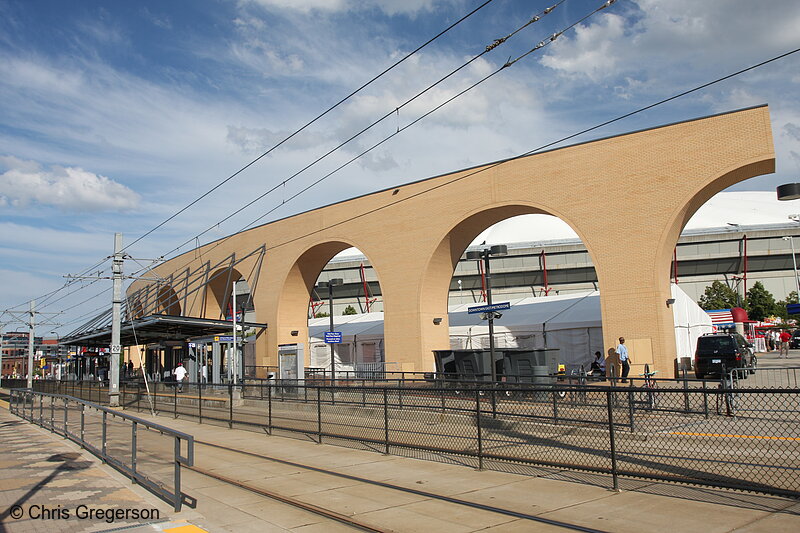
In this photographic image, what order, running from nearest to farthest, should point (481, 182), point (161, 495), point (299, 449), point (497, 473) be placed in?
point (161, 495)
point (497, 473)
point (299, 449)
point (481, 182)

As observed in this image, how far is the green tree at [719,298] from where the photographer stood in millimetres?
59959

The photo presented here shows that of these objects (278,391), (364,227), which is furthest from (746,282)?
(278,391)

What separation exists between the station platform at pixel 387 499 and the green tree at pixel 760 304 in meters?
60.1

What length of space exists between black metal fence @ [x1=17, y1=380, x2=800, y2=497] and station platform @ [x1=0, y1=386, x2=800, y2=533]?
0.97 feet

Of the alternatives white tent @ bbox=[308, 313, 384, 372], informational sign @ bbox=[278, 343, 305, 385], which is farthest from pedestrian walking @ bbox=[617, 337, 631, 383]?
white tent @ bbox=[308, 313, 384, 372]

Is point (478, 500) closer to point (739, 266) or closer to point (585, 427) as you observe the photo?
point (585, 427)

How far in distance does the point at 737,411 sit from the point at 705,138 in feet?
49.5

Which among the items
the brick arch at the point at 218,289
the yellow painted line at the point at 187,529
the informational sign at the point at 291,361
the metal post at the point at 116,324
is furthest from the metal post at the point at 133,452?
the brick arch at the point at 218,289

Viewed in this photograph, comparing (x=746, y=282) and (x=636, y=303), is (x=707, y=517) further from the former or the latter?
(x=746, y=282)

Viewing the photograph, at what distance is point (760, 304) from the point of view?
61844 mm

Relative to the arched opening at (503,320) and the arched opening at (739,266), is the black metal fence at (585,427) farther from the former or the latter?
the arched opening at (739,266)

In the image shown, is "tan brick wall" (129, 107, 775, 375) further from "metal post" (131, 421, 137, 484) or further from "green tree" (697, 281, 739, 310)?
"green tree" (697, 281, 739, 310)

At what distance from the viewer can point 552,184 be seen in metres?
25.2

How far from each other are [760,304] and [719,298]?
16.4ft
